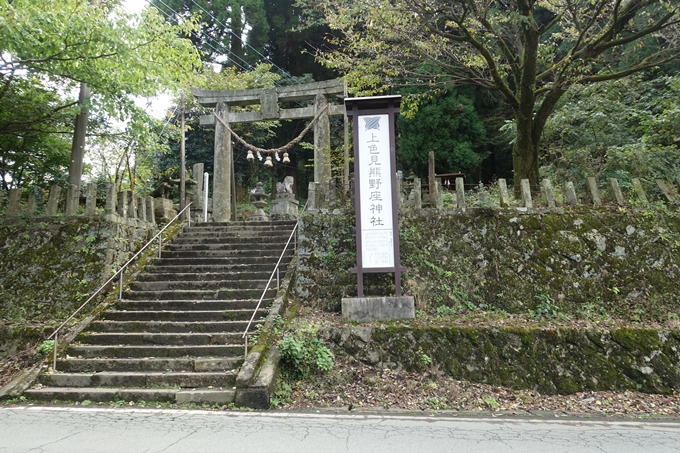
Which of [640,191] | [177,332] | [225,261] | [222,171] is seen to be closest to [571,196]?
[640,191]

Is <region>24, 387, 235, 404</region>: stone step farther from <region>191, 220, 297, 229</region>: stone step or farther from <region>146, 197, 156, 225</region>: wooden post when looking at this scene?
<region>191, 220, 297, 229</region>: stone step

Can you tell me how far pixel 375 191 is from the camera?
719 cm

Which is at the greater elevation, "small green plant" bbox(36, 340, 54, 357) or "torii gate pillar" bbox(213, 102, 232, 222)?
"torii gate pillar" bbox(213, 102, 232, 222)

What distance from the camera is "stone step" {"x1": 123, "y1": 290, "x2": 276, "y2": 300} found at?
7.92m

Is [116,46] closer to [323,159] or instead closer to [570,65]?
[323,159]

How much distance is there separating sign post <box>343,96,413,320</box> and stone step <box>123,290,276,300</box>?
1998 millimetres

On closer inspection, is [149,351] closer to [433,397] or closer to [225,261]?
[225,261]

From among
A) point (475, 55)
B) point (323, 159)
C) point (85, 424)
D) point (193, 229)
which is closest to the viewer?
point (85, 424)

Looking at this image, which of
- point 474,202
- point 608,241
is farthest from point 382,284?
point 608,241

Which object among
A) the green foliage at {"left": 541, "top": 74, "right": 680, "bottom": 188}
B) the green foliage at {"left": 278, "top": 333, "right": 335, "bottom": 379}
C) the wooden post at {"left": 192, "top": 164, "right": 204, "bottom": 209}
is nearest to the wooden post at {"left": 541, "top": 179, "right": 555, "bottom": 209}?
the green foliage at {"left": 541, "top": 74, "right": 680, "bottom": 188}

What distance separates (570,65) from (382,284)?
6053 mm

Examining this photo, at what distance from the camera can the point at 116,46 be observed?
7266 mm

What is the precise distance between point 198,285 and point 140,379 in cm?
264

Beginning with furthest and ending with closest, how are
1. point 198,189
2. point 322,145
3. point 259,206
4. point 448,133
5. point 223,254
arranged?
point 448,133 → point 259,206 → point 322,145 → point 198,189 → point 223,254
